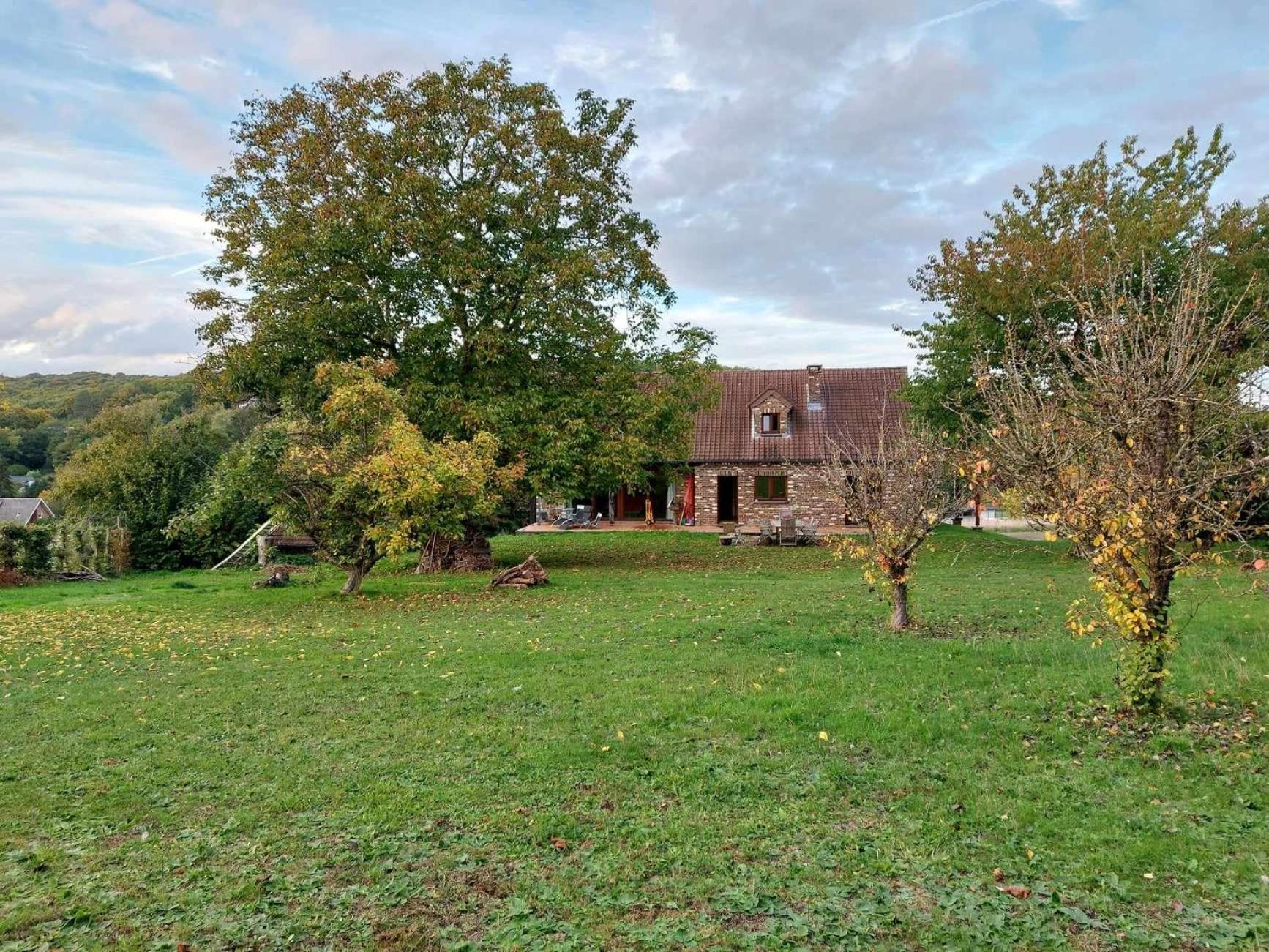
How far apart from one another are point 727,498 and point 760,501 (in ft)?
4.96

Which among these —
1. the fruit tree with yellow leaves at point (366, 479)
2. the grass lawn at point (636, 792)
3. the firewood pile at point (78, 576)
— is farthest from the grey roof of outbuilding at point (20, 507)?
the grass lawn at point (636, 792)

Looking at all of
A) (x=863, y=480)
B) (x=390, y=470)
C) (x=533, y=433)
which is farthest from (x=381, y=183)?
(x=863, y=480)

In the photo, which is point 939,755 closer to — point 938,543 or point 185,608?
point 185,608

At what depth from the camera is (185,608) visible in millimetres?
14594

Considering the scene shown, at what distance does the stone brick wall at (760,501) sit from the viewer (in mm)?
30625

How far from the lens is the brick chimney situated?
3238 cm

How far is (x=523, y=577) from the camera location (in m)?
16.7

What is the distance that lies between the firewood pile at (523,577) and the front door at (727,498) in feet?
52.5

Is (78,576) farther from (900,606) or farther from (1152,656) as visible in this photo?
(1152,656)

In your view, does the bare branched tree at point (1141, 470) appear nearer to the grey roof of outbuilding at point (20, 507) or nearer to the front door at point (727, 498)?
the front door at point (727, 498)

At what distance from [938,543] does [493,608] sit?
56.3 feet

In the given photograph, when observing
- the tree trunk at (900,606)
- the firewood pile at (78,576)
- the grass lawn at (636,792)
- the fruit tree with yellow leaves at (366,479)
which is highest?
the fruit tree with yellow leaves at (366,479)

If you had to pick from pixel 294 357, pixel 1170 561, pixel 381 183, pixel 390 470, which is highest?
pixel 381 183

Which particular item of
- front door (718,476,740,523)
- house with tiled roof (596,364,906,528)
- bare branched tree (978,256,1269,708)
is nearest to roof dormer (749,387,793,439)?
house with tiled roof (596,364,906,528)
